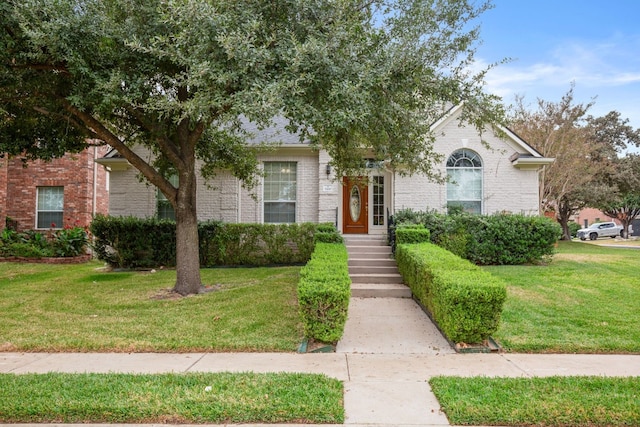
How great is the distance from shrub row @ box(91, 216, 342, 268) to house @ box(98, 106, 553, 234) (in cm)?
98

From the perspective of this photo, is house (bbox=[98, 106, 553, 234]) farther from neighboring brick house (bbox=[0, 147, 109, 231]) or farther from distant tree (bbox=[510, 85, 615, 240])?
distant tree (bbox=[510, 85, 615, 240])

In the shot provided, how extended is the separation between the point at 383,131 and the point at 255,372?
17.6 feet

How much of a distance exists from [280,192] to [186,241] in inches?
223

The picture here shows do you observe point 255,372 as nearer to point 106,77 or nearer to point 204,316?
point 204,316

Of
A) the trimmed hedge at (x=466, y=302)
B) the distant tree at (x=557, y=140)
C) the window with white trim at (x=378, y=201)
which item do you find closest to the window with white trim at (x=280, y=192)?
the window with white trim at (x=378, y=201)

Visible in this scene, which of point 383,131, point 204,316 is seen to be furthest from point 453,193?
point 204,316

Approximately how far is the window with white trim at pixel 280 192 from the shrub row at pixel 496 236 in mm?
3835

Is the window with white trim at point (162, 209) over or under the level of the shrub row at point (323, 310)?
over

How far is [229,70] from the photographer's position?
6340mm

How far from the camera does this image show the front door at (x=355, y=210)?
14789 mm

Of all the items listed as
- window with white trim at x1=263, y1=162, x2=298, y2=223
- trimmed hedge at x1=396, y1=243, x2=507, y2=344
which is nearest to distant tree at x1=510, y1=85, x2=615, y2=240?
window with white trim at x1=263, y1=162, x2=298, y2=223

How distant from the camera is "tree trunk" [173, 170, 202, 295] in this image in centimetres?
921

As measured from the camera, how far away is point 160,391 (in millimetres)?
3875

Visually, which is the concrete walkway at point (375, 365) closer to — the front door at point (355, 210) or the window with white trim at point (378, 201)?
the front door at point (355, 210)
